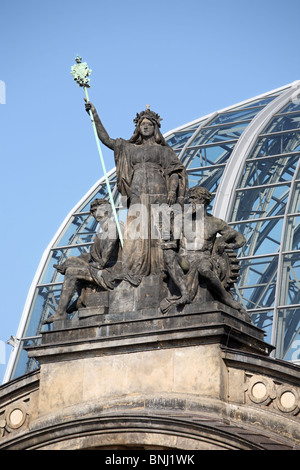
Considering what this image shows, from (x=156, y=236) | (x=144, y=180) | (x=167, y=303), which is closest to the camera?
(x=167, y=303)

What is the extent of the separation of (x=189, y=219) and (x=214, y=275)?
1436mm

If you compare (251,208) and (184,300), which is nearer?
(184,300)

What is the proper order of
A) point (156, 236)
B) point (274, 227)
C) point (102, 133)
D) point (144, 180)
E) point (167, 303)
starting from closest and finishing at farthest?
point (167, 303) → point (156, 236) → point (144, 180) → point (102, 133) → point (274, 227)

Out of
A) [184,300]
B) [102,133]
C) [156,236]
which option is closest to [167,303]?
[184,300]

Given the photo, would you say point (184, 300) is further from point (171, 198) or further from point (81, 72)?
point (81, 72)

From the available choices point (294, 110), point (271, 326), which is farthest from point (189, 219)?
point (294, 110)

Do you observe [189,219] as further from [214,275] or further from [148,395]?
[148,395]

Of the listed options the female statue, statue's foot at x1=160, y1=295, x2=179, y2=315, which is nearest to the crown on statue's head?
the female statue

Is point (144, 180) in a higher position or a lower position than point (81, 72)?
lower

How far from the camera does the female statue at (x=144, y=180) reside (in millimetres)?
22734

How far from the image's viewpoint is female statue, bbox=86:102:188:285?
22.7 m

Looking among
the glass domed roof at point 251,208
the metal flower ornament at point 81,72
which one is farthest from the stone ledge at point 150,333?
the glass domed roof at point 251,208

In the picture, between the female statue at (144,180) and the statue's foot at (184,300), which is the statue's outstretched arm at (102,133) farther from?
the statue's foot at (184,300)

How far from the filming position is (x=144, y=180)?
76.7 feet
